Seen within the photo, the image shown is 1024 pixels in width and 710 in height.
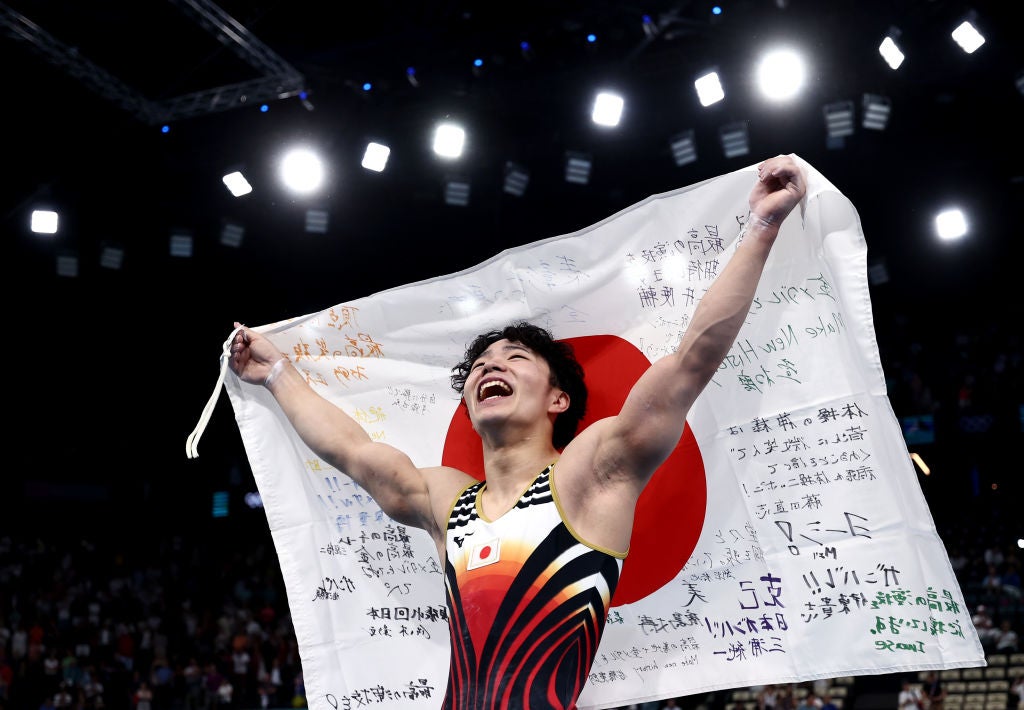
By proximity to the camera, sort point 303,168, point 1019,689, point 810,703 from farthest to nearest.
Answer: point 810,703, point 1019,689, point 303,168

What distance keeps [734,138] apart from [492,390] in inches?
351

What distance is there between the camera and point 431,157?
43.1ft

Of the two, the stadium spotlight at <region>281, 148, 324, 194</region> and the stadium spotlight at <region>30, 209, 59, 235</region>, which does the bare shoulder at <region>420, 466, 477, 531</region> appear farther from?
the stadium spotlight at <region>30, 209, 59, 235</region>

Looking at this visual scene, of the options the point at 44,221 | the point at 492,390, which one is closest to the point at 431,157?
the point at 44,221

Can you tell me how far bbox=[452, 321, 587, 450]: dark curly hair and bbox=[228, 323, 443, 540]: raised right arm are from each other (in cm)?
54

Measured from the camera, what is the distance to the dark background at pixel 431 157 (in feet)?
35.7

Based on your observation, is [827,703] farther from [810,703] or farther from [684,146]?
[684,146]

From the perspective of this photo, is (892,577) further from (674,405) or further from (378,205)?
(378,205)

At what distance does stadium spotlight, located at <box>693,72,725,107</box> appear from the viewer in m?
9.84

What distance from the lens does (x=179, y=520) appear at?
21328mm

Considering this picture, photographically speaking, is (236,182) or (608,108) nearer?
(236,182)

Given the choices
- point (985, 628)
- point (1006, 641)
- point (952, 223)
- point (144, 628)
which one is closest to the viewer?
point (952, 223)

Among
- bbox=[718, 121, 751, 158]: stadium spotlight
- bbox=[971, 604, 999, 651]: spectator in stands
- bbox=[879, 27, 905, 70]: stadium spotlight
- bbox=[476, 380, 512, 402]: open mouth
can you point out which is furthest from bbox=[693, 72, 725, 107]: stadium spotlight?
bbox=[971, 604, 999, 651]: spectator in stands

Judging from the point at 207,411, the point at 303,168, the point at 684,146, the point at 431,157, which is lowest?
the point at 207,411
